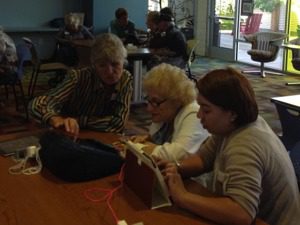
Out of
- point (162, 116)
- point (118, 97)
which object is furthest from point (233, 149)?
point (118, 97)

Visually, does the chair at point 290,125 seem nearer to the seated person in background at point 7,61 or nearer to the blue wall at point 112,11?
the seated person in background at point 7,61

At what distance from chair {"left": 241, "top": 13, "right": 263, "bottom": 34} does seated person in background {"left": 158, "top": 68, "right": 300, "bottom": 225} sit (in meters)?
8.15

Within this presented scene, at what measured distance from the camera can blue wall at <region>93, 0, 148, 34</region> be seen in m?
9.08

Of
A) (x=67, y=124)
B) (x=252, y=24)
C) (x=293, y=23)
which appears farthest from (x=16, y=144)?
(x=252, y=24)

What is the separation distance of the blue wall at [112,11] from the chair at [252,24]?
2.17m

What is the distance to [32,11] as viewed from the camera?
9.08m

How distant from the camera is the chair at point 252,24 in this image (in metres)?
9.20

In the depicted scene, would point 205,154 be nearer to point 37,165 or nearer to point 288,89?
point 37,165

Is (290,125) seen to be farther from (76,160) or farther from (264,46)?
(264,46)

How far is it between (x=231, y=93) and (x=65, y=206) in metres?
0.66

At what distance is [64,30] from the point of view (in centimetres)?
740

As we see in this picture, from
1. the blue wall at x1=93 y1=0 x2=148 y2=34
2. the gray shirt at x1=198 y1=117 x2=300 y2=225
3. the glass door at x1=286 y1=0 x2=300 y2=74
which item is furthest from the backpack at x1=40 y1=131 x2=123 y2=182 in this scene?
the blue wall at x1=93 y1=0 x2=148 y2=34

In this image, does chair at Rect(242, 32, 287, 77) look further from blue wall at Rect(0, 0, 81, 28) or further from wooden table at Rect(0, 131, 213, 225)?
wooden table at Rect(0, 131, 213, 225)

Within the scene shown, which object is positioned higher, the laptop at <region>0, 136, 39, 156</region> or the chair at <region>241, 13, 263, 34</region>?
the chair at <region>241, 13, 263, 34</region>
